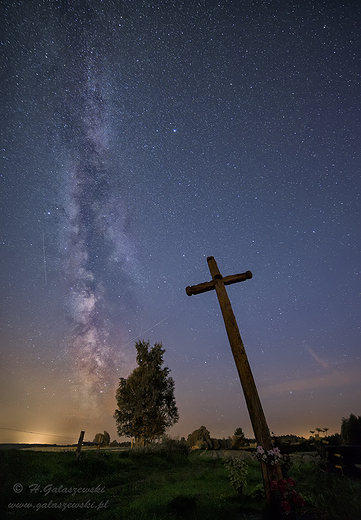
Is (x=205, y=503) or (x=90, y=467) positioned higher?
(x=90, y=467)

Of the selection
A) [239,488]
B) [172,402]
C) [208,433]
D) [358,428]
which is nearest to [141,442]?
[172,402]

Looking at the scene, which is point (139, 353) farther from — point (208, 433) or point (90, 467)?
point (90, 467)

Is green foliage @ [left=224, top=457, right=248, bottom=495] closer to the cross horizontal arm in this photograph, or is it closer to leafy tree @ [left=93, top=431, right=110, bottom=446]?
the cross horizontal arm

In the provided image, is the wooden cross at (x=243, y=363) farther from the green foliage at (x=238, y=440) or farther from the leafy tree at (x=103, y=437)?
the leafy tree at (x=103, y=437)

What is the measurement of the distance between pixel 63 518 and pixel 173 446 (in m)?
15.5

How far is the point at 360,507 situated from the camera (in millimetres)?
4980

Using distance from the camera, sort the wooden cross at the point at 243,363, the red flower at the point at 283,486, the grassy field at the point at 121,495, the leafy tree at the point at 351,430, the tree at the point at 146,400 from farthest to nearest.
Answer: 1. the tree at the point at 146,400
2. the leafy tree at the point at 351,430
3. the grassy field at the point at 121,495
4. the wooden cross at the point at 243,363
5. the red flower at the point at 283,486

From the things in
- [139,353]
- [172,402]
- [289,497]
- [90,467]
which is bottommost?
[289,497]

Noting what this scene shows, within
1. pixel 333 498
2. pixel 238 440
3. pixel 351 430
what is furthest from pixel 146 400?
pixel 333 498

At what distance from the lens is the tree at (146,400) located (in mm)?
23328

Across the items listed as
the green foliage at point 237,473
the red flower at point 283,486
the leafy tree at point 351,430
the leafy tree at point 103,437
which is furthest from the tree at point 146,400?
the red flower at point 283,486

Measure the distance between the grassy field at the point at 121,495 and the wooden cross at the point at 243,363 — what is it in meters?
0.96

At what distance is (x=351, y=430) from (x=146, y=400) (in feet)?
54.1

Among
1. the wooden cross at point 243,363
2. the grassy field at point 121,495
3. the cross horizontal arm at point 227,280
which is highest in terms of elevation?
the cross horizontal arm at point 227,280
